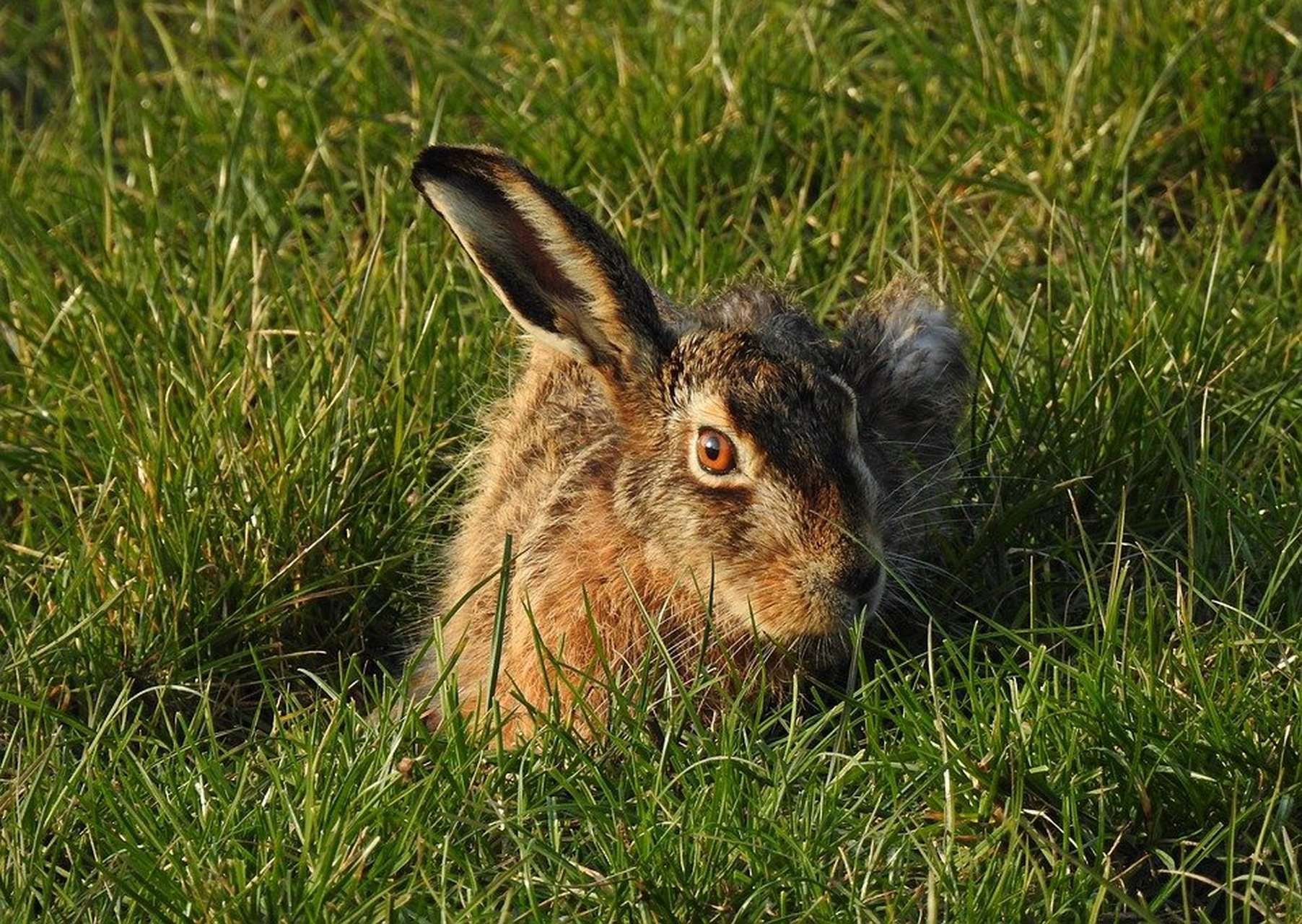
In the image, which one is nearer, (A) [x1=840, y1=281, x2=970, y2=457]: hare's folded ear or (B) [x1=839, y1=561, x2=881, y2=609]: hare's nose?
(B) [x1=839, y1=561, x2=881, y2=609]: hare's nose

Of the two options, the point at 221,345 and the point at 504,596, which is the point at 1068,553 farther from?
the point at 221,345

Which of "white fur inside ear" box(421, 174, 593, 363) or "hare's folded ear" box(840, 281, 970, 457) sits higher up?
"white fur inside ear" box(421, 174, 593, 363)

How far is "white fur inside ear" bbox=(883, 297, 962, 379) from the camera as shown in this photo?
4.77 m

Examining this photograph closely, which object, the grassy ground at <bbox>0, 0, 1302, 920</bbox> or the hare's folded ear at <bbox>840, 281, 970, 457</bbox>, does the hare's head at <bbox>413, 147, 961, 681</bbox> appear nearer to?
the hare's folded ear at <bbox>840, 281, 970, 457</bbox>

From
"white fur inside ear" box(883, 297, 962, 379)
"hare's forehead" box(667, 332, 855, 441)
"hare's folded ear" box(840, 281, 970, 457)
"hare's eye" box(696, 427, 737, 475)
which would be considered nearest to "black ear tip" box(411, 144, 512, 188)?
"hare's forehead" box(667, 332, 855, 441)

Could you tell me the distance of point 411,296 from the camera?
215 inches

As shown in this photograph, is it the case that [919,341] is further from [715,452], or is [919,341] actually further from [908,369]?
[715,452]

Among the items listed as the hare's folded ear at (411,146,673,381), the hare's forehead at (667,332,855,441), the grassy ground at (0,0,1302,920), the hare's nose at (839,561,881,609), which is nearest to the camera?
the grassy ground at (0,0,1302,920)

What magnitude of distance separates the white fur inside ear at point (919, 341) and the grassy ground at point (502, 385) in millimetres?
182

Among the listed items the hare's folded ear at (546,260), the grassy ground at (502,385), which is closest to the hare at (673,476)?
the hare's folded ear at (546,260)

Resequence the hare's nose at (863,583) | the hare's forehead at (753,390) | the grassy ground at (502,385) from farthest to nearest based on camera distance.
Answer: the hare's forehead at (753,390) < the hare's nose at (863,583) < the grassy ground at (502,385)

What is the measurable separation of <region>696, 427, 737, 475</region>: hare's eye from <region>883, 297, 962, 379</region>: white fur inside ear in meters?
0.67

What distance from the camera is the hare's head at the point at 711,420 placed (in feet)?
13.5

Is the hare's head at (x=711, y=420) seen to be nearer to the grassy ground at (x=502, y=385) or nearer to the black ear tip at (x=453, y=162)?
the black ear tip at (x=453, y=162)
